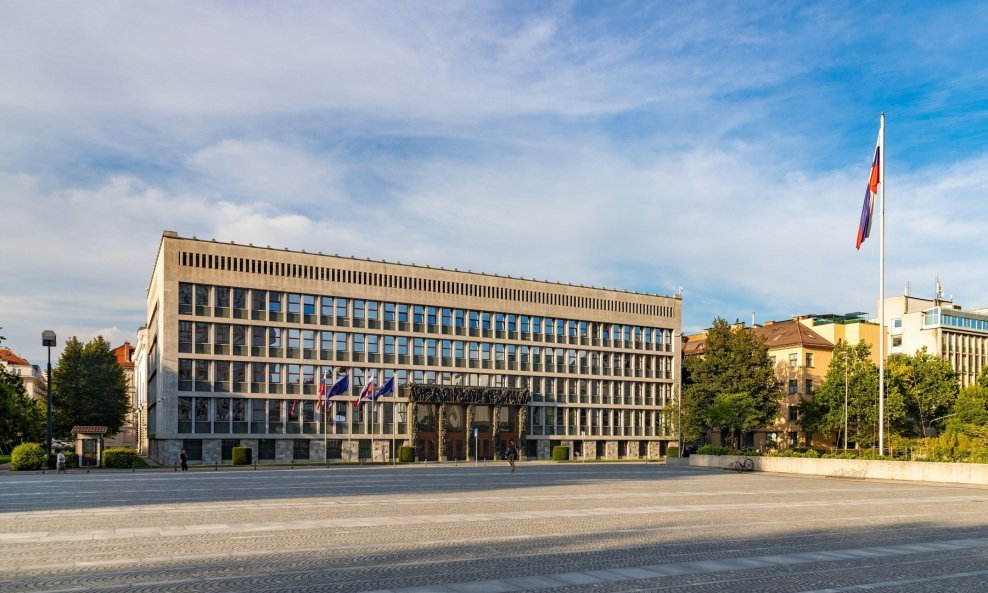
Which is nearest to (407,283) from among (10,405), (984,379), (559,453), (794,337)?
(559,453)

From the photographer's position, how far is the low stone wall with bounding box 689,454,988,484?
4538 cm

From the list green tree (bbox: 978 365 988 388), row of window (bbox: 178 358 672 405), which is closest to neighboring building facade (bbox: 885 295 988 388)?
green tree (bbox: 978 365 988 388)

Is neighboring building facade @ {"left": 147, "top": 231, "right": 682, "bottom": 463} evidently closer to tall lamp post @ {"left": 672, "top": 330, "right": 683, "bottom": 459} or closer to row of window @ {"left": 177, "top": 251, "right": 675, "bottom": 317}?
row of window @ {"left": 177, "top": 251, "right": 675, "bottom": 317}

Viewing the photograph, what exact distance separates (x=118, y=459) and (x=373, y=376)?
89.0ft

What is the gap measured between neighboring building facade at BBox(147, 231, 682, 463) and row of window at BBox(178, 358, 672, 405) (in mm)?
119

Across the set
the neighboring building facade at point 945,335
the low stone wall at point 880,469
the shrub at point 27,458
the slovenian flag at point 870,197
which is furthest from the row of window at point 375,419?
the slovenian flag at point 870,197

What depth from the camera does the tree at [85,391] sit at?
318 ft

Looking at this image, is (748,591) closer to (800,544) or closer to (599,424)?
(800,544)

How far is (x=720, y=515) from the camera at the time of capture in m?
26.0

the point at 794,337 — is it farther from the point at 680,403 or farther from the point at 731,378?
the point at 680,403

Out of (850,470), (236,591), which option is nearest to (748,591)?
(236,591)

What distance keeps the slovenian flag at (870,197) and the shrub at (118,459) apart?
152 feet

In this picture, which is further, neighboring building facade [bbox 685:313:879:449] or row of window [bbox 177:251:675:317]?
neighboring building facade [bbox 685:313:879:449]

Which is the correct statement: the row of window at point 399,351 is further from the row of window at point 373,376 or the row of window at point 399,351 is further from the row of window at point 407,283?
the row of window at point 407,283
